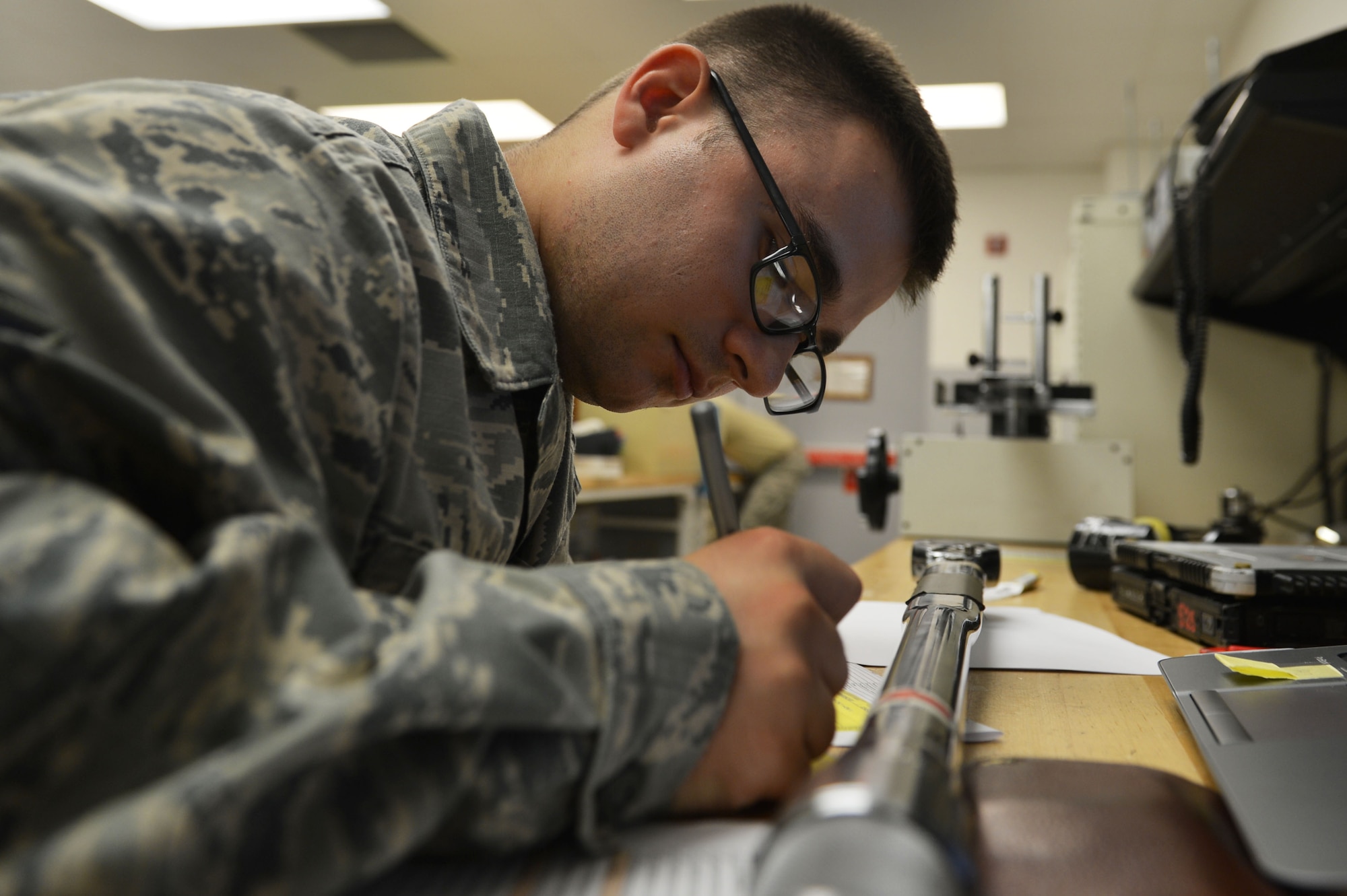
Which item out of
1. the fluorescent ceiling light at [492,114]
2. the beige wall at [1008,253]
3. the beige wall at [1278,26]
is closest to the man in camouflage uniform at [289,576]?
the beige wall at [1278,26]

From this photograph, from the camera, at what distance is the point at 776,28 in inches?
37.5

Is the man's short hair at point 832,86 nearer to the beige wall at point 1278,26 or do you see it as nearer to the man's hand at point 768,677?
the man's hand at point 768,677

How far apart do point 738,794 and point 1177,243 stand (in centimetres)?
181

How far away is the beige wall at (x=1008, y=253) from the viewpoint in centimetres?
538

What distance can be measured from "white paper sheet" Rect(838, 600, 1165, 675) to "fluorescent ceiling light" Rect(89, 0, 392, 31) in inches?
150

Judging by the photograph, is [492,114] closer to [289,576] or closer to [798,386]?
[798,386]

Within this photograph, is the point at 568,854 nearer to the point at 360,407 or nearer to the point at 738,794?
the point at 738,794

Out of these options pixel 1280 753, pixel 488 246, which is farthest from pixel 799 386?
pixel 1280 753

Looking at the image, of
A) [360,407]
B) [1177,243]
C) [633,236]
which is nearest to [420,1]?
[1177,243]

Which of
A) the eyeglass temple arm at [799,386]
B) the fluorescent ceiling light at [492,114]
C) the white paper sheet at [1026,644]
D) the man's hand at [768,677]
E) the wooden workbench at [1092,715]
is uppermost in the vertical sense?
the fluorescent ceiling light at [492,114]

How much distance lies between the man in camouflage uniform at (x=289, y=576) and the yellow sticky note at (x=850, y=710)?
96 mm

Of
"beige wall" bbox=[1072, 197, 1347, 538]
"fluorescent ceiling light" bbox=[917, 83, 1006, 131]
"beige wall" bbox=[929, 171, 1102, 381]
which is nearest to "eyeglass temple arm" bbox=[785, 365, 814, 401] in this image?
"beige wall" bbox=[1072, 197, 1347, 538]

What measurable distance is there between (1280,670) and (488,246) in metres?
0.71

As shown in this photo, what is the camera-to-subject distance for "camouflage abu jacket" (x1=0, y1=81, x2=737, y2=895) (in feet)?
0.96
